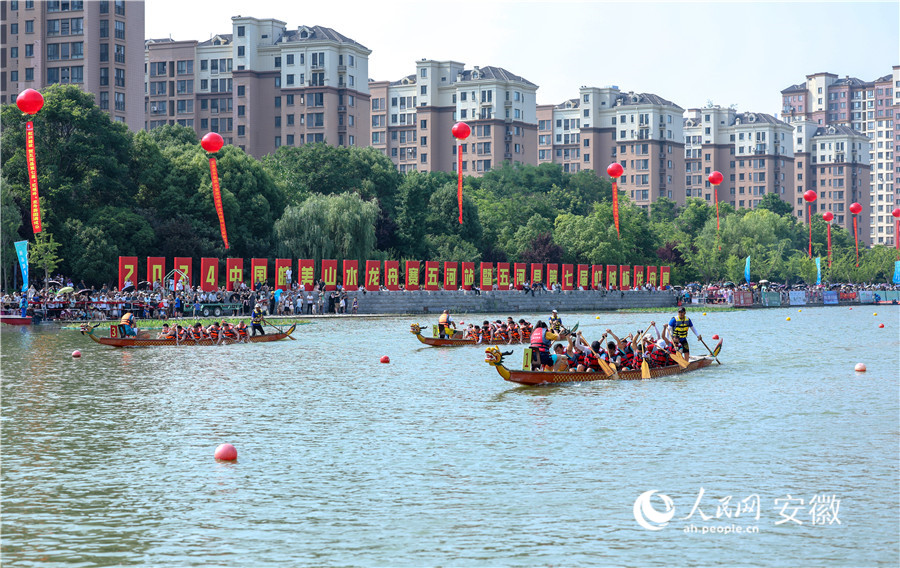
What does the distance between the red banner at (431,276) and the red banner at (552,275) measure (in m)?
14.5

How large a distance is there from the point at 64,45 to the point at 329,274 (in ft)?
214

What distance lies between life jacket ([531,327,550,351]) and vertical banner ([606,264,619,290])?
69.1m

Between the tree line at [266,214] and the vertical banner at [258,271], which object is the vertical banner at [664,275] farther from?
the vertical banner at [258,271]

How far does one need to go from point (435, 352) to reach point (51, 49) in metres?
93.1

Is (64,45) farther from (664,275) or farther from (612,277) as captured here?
(664,275)

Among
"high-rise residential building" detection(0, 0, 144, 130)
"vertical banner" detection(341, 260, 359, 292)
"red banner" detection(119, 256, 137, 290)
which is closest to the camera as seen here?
"red banner" detection(119, 256, 137, 290)

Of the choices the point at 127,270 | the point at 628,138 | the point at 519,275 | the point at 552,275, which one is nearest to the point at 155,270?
the point at 127,270

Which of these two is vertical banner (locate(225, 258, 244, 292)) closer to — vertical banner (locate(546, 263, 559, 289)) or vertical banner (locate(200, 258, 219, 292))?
vertical banner (locate(200, 258, 219, 292))

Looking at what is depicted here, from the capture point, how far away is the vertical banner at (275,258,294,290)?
68938mm

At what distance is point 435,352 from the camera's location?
4472 centimetres

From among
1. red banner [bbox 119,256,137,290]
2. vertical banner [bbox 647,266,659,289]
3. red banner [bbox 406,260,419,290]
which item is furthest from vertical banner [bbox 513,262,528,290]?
red banner [bbox 119,256,137,290]

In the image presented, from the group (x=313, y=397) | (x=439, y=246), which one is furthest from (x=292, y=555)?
(x=439, y=246)

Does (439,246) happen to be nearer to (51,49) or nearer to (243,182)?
(243,182)

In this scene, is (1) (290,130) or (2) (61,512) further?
(1) (290,130)
